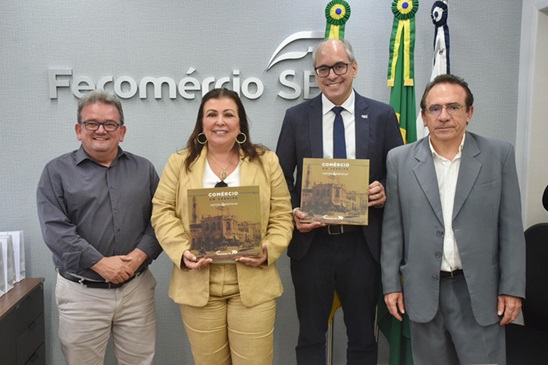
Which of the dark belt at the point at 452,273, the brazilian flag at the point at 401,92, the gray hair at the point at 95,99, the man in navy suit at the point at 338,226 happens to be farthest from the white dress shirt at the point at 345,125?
the gray hair at the point at 95,99

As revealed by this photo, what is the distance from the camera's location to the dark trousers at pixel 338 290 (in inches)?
83.5

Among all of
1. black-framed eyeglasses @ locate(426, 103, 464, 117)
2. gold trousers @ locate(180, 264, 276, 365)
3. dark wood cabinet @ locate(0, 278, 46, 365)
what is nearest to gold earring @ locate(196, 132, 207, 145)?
gold trousers @ locate(180, 264, 276, 365)

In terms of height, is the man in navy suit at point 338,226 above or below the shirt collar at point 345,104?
below

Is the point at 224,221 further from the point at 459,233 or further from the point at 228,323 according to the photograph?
the point at 459,233

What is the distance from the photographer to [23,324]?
2.37 metres

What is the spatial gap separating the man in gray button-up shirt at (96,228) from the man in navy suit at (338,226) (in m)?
0.77

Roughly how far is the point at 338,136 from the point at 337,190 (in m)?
0.32

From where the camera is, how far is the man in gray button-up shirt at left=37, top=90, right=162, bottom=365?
199cm

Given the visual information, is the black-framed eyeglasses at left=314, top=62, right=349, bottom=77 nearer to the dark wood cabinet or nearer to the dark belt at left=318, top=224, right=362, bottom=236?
the dark belt at left=318, top=224, right=362, bottom=236

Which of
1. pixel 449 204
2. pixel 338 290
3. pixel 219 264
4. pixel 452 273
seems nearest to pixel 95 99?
pixel 219 264

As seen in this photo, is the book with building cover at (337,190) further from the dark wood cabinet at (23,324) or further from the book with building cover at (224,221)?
the dark wood cabinet at (23,324)

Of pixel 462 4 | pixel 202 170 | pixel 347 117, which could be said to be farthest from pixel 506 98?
pixel 202 170

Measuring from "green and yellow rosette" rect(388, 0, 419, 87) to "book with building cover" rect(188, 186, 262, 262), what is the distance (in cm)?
131

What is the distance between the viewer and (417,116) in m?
2.71
